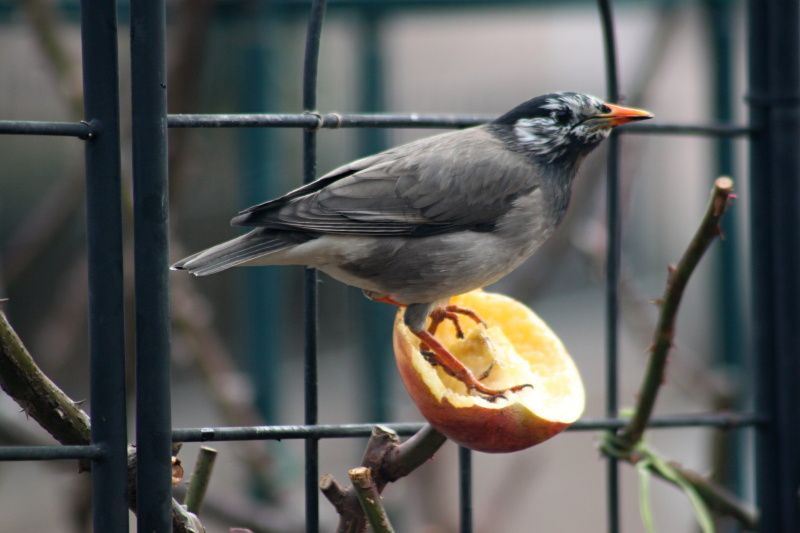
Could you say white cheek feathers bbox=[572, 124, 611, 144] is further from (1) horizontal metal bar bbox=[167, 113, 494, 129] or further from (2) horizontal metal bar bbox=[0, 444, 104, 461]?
(2) horizontal metal bar bbox=[0, 444, 104, 461]

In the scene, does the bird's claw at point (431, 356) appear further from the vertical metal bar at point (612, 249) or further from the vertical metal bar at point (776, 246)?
the vertical metal bar at point (776, 246)

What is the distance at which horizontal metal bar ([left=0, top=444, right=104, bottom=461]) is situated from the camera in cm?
165

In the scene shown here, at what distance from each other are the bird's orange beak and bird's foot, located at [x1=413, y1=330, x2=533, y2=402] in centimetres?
55

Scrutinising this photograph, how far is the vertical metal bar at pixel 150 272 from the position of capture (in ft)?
5.60

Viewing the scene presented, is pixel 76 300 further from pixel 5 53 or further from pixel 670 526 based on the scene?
pixel 670 526

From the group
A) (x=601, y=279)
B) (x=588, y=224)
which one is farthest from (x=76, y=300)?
(x=588, y=224)

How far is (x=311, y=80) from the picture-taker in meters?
2.02

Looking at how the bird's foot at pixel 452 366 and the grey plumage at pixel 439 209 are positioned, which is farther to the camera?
the grey plumage at pixel 439 209

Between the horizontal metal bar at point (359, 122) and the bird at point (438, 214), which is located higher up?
the horizontal metal bar at point (359, 122)

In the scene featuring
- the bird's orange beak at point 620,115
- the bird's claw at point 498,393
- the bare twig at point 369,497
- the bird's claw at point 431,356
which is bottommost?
the bare twig at point 369,497

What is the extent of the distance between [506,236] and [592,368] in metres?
7.00

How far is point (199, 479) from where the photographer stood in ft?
6.30

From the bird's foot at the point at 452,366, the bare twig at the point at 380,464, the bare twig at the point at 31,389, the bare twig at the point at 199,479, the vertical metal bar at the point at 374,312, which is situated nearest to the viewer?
the bare twig at the point at 31,389

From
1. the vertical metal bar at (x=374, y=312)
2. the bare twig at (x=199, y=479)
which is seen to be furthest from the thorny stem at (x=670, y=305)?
the vertical metal bar at (x=374, y=312)
